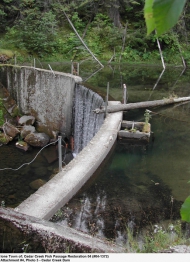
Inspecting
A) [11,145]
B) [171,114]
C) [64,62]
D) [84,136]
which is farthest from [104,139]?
[64,62]

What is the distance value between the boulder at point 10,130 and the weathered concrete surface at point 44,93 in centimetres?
91

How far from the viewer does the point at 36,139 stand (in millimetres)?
10492

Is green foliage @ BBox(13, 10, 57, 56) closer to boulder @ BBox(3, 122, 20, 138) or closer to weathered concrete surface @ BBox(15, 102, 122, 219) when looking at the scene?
boulder @ BBox(3, 122, 20, 138)

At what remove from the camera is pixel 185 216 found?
71 centimetres

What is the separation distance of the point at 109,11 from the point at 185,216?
1025 inches

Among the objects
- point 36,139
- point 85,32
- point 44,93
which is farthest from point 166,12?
point 85,32

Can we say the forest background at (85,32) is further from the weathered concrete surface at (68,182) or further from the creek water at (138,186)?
the weathered concrete surface at (68,182)

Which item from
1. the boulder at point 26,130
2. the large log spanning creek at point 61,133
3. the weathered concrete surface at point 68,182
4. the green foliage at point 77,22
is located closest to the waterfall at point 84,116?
the large log spanning creek at point 61,133

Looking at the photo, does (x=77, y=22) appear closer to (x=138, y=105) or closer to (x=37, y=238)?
(x=138, y=105)

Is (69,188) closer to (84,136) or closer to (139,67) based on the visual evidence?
(84,136)

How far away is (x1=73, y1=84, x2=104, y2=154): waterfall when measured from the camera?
9555 millimetres

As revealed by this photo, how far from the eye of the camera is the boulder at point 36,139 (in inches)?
412

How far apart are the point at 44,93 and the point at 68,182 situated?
22.0 feet

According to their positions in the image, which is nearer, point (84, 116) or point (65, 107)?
point (84, 116)
